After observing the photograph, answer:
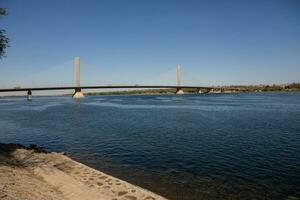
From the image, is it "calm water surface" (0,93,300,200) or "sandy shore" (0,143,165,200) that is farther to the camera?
"calm water surface" (0,93,300,200)

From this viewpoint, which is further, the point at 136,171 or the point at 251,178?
the point at 136,171

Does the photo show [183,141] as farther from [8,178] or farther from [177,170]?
[8,178]

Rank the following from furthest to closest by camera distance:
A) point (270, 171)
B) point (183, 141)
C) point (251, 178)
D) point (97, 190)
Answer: point (183, 141) < point (270, 171) < point (251, 178) < point (97, 190)

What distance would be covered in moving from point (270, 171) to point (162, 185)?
658 centimetres

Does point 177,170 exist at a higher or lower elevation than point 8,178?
lower

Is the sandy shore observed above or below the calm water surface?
above

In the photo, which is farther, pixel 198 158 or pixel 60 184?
pixel 198 158

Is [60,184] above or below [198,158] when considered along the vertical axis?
above

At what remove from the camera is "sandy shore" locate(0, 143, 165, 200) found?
9580 millimetres

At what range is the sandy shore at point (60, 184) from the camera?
9.58m

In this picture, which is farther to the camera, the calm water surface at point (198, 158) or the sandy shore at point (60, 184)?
the calm water surface at point (198, 158)

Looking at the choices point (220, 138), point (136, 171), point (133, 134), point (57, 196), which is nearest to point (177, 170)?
point (136, 171)

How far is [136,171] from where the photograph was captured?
49.0 ft

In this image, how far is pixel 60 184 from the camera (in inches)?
453
